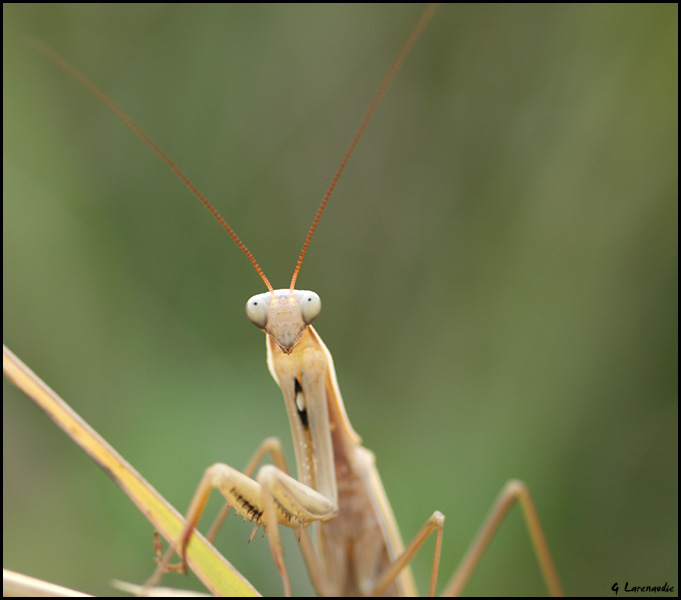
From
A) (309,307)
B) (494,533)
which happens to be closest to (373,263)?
(309,307)

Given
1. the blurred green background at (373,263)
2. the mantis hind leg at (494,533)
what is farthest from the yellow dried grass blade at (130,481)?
the mantis hind leg at (494,533)

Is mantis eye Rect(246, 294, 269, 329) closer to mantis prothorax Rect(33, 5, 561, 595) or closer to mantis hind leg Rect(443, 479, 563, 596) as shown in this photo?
mantis prothorax Rect(33, 5, 561, 595)

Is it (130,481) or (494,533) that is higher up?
(130,481)

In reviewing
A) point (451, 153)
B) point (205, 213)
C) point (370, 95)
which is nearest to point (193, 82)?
point (205, 213)

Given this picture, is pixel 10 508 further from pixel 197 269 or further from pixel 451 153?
pixel 451 153

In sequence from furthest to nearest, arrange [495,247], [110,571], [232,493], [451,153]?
[451,153], [495,247], [110,571], [232,493]

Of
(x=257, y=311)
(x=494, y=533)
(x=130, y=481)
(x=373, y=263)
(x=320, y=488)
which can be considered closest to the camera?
(x=130, y=481)

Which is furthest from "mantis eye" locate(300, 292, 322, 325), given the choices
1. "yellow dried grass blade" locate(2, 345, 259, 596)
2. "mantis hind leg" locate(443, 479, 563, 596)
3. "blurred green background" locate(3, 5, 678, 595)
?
"mantis hind leg" locate(443, 479, 563, 596)

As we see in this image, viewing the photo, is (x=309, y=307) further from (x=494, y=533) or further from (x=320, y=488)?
(x=494, y=533)
